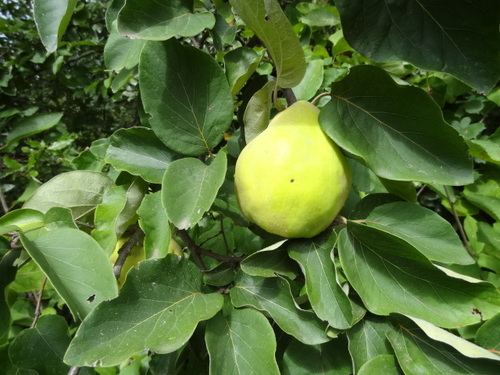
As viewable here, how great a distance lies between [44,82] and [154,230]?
2.66 meters

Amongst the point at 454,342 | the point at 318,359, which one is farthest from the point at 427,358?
the point at 318,359

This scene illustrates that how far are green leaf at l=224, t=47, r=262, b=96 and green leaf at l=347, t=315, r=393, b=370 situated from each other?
1.44 ft

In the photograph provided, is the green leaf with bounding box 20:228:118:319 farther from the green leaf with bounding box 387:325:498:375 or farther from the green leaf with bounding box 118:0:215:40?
the green leaf with bounding box 387:325:498:375

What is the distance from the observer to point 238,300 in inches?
25.2

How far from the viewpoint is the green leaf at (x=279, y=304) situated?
587 mm

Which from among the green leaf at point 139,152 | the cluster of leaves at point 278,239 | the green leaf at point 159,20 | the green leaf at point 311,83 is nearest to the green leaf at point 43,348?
the cluster of leaves at point 278,239

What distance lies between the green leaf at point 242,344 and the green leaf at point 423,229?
0.78 feet

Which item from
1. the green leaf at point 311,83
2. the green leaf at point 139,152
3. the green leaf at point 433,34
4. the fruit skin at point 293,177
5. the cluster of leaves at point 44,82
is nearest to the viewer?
the green leaf at point 433,34

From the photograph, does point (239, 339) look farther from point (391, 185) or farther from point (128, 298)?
point (391, 185)

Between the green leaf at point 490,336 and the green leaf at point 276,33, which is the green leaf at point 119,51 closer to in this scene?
the green leaf at point 276,33

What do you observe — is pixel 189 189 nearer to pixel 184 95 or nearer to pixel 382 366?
pixel 184 95

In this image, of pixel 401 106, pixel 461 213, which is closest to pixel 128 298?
pixel 401 106

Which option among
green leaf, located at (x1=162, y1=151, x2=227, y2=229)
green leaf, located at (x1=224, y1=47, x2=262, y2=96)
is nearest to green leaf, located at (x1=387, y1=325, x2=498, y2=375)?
green leaf, located at (x1=162, y1=151, x2=227, y2=229)

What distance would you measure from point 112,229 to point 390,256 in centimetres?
47
